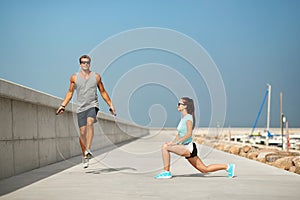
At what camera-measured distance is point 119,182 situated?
667 centimetres

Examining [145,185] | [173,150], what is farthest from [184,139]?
[145,185]

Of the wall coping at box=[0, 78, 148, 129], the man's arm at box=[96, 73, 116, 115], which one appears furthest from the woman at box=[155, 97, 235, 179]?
the wall coping at box=[0, 78, 148, 129]

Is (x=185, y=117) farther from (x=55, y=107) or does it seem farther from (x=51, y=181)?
(x=55, y=107)

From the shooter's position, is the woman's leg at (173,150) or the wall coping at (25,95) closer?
the wall coping at (25,95)

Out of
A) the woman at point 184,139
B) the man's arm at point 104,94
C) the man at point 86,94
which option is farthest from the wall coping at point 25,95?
the woman at point 184,139

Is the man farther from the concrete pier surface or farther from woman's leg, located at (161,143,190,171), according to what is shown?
woman's leg, located at (161,143,190,171)

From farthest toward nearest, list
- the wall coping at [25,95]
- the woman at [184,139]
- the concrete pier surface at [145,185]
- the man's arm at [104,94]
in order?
1. the man's arm at [104,94]
2. the woman at [184,139]
3. the wall coping at [25,95]
4. the concrete pier surface at [145,185]

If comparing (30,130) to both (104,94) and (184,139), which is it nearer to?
(104,94)

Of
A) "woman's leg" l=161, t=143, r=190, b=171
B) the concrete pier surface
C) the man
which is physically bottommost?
the concrete pier surface

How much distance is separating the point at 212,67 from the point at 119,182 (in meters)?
7.34

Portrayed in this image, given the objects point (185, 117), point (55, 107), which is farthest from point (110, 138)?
point (185, 117)

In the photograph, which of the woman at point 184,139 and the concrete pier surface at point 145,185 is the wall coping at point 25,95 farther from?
the woman at point 184,139

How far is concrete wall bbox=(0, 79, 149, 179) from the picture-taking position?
274 inches

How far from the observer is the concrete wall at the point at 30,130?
22.8ft
